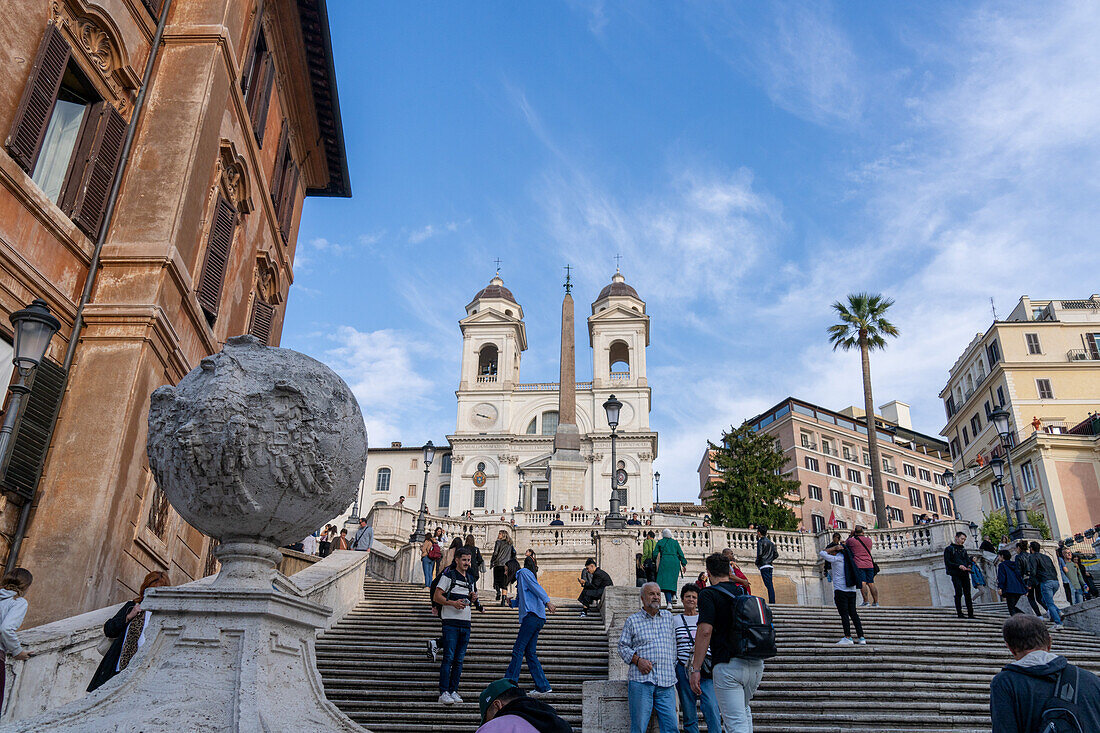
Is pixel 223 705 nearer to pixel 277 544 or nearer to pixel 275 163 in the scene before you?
pixel 277 544

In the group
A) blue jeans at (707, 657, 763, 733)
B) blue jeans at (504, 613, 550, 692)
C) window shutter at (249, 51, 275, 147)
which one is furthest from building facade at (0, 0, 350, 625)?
blue jeans at (707, 657, 763, 733)

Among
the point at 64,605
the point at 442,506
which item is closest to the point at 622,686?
the point at 64,605

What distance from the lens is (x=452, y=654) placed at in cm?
880

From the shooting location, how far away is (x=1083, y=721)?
3.78m

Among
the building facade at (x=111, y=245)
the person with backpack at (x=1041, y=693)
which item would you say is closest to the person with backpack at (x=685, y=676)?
the person with backpack at (x=1041, y=693)

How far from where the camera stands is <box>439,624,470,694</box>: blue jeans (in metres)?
8.78

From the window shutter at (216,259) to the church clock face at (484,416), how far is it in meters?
59.2

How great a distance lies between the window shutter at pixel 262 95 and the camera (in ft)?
54.4

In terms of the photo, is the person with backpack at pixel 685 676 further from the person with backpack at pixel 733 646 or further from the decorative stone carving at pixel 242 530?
the decorative stone carving at pixel 242 530

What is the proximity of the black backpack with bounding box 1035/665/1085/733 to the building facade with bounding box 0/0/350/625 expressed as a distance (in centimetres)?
968

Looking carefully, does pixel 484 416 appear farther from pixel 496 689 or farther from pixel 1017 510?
pixel 496 689

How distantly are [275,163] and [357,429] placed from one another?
1599 cm

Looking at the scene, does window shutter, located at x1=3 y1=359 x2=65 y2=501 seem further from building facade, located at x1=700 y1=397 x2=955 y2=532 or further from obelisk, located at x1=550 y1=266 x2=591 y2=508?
building facade, located at x1=700 y1=397 x2=955 y2=532

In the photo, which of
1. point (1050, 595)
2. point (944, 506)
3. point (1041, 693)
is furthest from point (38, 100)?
point (944, 506)
